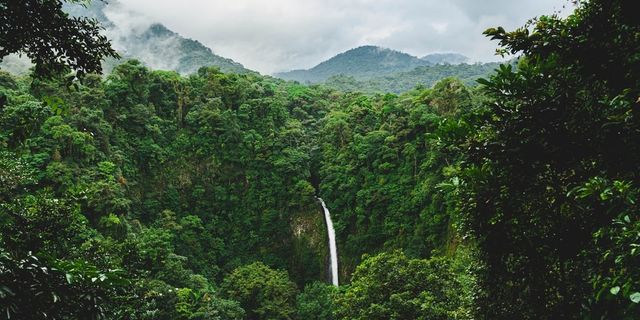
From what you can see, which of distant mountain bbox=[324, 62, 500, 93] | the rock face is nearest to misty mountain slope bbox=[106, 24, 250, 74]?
distant mountain bbox=[324, 62, 500, 93]

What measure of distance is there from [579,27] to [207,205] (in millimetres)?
29827

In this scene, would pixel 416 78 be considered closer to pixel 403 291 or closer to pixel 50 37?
pixel 403 291

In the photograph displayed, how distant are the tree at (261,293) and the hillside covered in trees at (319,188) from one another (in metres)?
0.14

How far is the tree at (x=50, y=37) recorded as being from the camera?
3021 mm

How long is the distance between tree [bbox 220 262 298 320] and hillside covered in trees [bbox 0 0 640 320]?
136mm

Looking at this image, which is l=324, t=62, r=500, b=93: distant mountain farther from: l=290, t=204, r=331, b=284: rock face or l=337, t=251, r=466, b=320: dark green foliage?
l=337, t=251, r=466, b=320: dark green foliage


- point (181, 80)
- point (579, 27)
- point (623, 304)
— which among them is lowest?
point (623, 304)

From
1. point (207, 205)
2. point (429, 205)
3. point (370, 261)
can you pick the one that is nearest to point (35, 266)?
point (370, 261)

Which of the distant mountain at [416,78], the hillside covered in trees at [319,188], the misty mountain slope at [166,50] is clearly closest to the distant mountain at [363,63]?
the distant mountain at [416,78]

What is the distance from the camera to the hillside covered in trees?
313 cm

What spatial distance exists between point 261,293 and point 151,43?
91.7m

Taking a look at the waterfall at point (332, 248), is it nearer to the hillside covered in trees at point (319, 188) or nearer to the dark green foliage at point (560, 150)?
the hillside covered in trees at point (319, 188)

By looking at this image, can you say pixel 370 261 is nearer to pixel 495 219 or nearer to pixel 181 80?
pixel 495 219

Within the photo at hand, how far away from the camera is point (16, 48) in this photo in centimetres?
308
